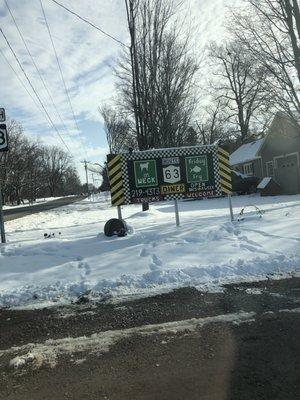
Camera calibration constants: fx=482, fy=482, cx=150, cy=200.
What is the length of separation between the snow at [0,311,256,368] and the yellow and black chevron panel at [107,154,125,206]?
711 centimetres

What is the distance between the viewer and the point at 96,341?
4973mm

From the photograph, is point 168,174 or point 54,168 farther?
point 54,168

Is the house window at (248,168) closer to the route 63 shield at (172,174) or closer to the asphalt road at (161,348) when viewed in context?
the route 63 shield at (172,174)

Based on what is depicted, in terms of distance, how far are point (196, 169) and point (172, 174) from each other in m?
0.67

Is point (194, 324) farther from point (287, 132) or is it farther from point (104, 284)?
point (287, 132)

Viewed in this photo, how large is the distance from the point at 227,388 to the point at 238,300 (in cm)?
241

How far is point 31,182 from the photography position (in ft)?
310

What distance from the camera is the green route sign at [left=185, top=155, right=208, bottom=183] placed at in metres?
12.7

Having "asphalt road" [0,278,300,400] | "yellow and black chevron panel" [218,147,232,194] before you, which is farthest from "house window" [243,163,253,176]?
"asphalt road" [0,278,300,400]

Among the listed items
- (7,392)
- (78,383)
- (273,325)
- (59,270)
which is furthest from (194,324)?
(59,270)

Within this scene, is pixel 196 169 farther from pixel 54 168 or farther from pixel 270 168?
pixel 54 168

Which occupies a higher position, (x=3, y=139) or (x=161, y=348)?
(x=3, y=139)

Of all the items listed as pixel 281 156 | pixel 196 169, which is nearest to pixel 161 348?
pixel 196 169

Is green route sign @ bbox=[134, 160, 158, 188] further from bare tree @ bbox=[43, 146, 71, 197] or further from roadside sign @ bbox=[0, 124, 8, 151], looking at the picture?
bare tree @ bbox=[43, 146, 71, 197]
